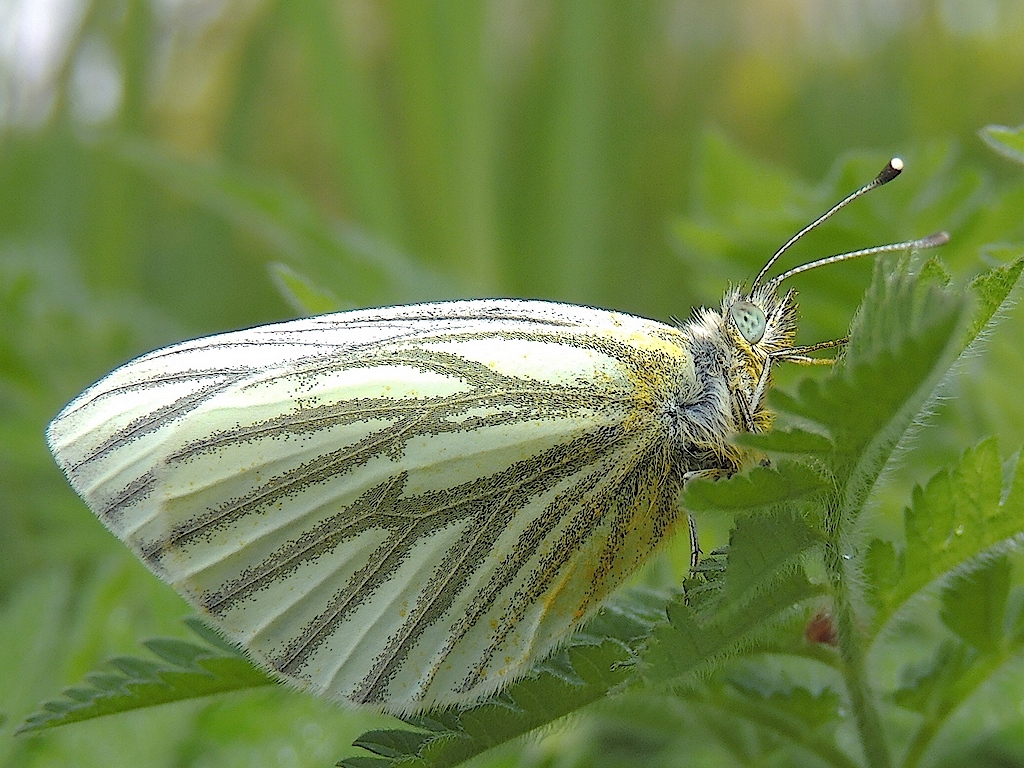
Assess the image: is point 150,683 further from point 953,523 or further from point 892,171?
point 892,171

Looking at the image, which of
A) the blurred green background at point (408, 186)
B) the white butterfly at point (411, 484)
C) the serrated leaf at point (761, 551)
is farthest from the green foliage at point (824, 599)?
the blurred green background at point (408, 186)

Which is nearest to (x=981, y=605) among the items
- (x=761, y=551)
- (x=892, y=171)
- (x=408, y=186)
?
(x=761, y=551)

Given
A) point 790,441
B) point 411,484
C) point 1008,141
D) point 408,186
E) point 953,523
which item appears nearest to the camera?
point 790,441

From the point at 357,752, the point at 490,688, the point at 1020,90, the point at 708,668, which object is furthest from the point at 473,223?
the point at 708,668

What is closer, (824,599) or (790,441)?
(790,441)

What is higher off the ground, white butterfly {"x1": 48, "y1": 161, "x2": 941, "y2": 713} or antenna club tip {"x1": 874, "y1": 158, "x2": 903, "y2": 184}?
antenna club tip {"x1": 874, "y1": 158, "x2": 903, "y2": 184}

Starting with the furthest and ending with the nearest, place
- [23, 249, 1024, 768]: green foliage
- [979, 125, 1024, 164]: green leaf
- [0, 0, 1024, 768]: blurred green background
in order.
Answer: [0, 0, 1024, 768]: blurred green background
[979, 125, 1024, 164]: green leaf
[23, 249, 1024, 768]: green foliage

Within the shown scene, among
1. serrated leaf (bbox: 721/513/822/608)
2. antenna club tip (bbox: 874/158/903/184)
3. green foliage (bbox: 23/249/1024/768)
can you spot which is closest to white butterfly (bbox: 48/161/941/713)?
green foliage (bbox: 23/249/1024/768)

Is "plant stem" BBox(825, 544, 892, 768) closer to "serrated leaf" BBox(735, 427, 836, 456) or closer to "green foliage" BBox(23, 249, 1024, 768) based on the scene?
"green foliage" BBox(23, 249, 1024, 768)

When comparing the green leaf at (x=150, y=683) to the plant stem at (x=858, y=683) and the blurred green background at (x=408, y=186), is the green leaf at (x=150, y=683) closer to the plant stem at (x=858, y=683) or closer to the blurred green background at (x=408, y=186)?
the blurred green background at (x=408, y=186)
